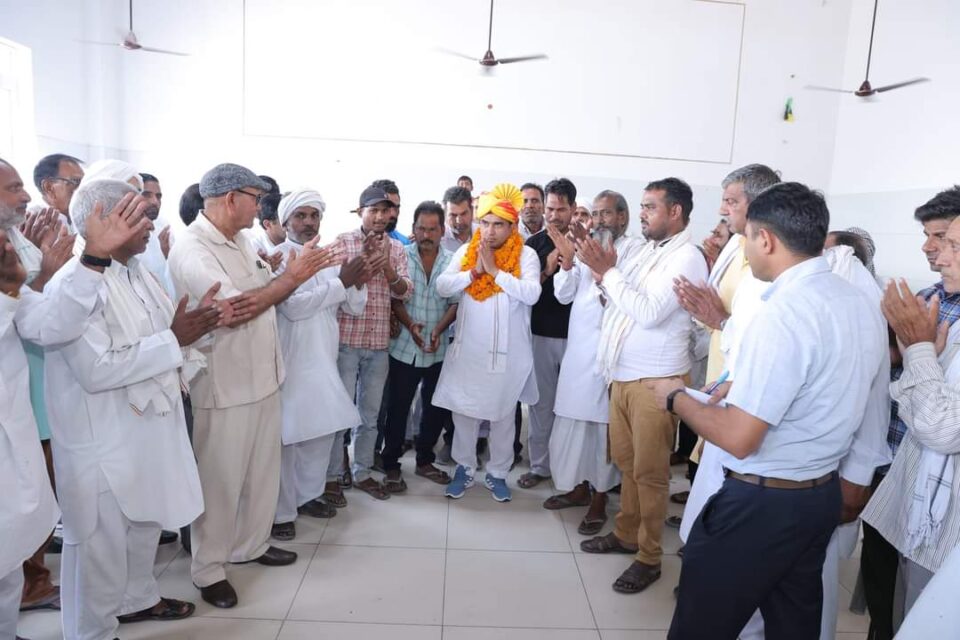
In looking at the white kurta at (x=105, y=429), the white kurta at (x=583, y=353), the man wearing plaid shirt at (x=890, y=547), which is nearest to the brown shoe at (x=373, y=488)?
the white kurta at (x=583, y=353)

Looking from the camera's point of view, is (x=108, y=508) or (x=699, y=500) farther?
(x=699, y=500)

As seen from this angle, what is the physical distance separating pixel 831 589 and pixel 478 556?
57.1 inches

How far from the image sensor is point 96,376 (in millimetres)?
1764

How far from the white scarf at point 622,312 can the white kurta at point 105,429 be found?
1.72 metres

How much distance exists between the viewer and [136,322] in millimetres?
1917

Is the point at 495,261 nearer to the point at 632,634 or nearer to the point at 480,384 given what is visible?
the point at 480,384

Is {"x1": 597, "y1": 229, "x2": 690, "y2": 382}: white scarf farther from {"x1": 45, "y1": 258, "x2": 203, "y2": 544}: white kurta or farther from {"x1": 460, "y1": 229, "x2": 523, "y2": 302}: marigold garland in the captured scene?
{"x1": 45, "y1": 258, "x2": 203, "y2": 544}: white kurta

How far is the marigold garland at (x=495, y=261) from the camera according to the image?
334 centimetres

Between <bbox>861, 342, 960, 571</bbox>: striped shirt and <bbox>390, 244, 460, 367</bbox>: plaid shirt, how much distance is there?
7.41ft

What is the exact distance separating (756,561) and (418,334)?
2.26m

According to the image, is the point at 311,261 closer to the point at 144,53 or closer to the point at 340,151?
the point at 340,151

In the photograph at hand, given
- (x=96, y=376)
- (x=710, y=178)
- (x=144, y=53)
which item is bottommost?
(x=96, y=376)

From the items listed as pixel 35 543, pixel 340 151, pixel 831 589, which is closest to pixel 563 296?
pixel 831 589

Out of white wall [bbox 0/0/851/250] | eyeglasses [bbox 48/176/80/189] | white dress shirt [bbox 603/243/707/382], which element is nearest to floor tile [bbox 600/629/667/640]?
white dress shirt [bbox 603/243/707/382]
